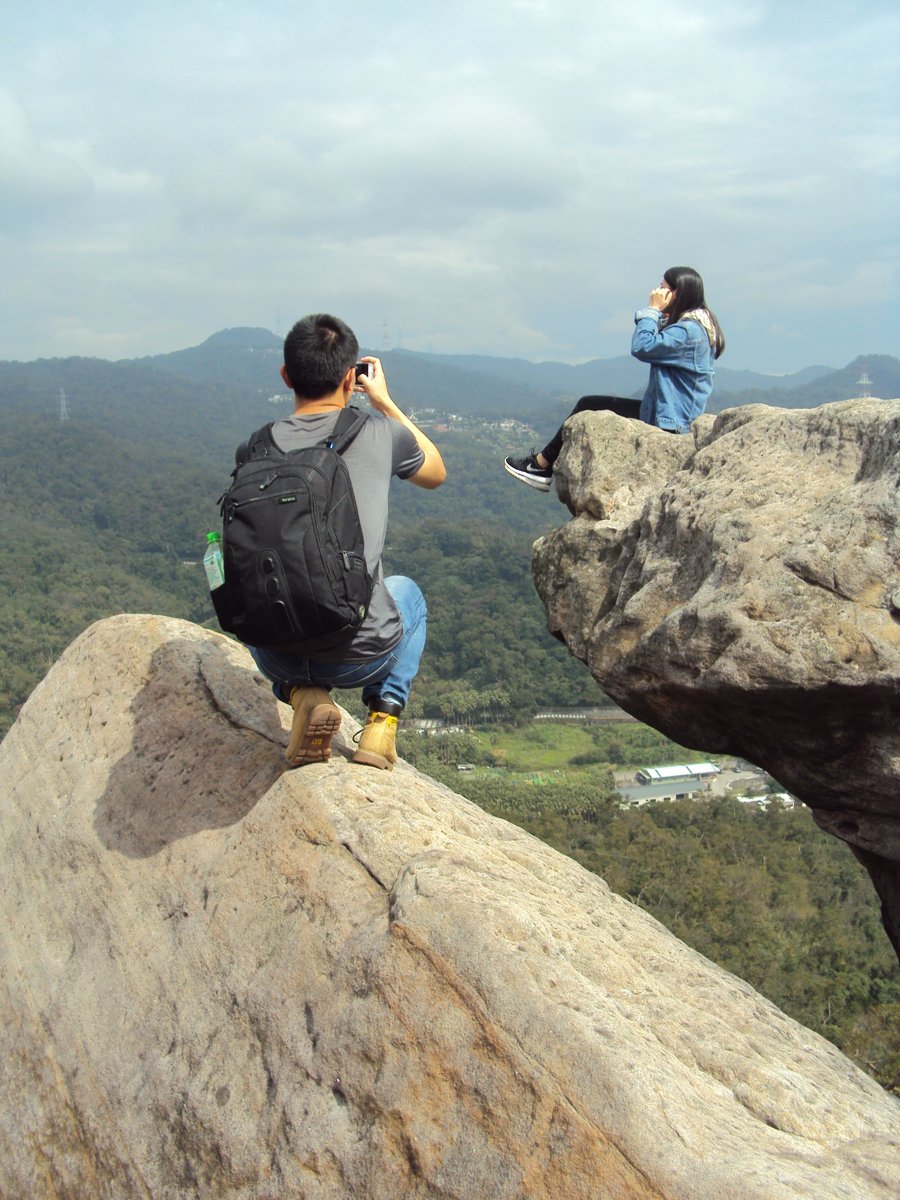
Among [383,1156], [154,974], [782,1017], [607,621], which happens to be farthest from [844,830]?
[154,974]

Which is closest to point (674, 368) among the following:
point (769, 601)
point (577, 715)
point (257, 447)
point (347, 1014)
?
point (769, 601)

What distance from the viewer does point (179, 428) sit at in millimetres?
194625

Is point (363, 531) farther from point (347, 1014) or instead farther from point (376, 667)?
point (347, 1014)

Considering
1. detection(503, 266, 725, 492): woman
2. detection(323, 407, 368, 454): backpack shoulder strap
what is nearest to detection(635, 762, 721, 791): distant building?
detection(503, 266, 725, 492): woman

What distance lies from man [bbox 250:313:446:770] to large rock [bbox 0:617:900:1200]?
287mm

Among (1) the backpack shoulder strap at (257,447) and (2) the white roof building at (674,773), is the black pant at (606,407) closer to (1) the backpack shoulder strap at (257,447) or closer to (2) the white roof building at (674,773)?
(1) the backpack shoulder strap at (257,447)

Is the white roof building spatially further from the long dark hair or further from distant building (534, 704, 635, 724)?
the long dark hair

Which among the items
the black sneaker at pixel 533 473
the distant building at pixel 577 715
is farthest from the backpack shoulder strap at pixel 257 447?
the distant building at pixel 577 715

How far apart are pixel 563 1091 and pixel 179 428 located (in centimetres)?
20227

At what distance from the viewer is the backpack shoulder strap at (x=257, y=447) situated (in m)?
4.27

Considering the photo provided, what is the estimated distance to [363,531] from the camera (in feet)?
13.9

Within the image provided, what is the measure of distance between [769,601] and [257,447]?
2.30 meters

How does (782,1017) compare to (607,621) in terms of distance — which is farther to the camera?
(607,621)

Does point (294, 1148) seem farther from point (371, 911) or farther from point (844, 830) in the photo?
point (844, 830)
